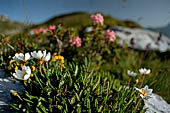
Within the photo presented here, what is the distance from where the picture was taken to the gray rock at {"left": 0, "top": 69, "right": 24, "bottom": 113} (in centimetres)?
191

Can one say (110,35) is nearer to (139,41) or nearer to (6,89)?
(6,89)

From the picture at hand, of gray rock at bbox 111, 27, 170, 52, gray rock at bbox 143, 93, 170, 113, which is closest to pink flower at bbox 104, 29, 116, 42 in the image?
gray rock at bbox 143, 93, 170, 113

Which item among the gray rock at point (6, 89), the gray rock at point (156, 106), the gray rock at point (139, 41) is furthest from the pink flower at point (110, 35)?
the gray rock at point (139, 41)

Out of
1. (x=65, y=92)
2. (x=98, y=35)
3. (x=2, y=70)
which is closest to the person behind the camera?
(x=65, y=92)

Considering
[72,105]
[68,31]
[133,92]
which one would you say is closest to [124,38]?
[68,31]

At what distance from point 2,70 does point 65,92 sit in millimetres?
1474

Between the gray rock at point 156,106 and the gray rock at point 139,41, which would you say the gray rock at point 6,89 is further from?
the gray rock at point 139,41

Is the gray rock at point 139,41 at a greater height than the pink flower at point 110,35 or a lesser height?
lesser

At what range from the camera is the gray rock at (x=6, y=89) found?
6.27ft

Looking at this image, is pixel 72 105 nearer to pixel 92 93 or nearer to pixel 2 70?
pixel 92 93

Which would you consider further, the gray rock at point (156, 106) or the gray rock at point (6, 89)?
the gray rock at point (156, 106)

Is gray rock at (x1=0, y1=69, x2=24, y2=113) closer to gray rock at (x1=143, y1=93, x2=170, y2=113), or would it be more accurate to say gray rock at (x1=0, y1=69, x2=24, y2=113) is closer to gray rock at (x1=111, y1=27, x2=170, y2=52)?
gray rock at (x1=143, y1=93, x2=170, y2=113)

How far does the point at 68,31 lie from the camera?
148 inches

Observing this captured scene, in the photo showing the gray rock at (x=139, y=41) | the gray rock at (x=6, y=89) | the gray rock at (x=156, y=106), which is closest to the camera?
the gray rock at (x=6, y=89)
